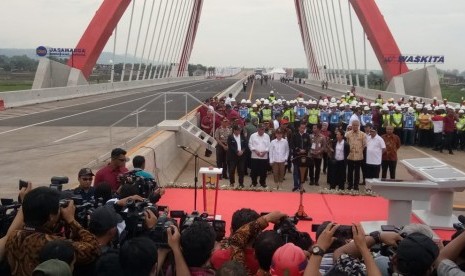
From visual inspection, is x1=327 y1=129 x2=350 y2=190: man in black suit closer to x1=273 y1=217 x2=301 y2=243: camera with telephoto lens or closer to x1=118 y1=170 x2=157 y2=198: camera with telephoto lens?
x1=118 y1=170 x2=157 y2=198: camera with telephoto lens

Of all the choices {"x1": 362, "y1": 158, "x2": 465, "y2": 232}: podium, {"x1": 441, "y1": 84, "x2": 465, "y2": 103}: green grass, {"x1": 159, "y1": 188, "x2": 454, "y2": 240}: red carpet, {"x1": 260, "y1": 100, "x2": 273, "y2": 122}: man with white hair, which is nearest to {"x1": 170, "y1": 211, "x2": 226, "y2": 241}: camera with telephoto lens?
{"x1": 362, "y1": 158, "x2": 465, "y2": 232}: podium

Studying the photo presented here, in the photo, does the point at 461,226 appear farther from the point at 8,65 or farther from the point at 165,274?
the point at 8,65

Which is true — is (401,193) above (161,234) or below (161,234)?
below

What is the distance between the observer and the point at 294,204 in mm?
10422

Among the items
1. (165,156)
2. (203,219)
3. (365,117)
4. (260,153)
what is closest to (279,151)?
(260,153)

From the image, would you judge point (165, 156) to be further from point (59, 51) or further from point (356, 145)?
point (59, 51)

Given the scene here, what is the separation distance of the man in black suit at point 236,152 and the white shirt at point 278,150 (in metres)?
0.74

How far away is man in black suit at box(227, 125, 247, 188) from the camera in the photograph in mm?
12398

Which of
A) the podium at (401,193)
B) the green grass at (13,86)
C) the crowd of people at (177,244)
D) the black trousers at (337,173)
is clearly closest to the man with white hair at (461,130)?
the black trousers at (337,173)

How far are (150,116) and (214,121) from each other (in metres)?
9.61

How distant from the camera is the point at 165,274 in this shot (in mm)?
3836

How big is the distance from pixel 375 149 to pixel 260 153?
2620 millimetres

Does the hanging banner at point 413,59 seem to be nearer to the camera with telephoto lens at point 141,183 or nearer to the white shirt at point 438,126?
the white shirt at point 438,126

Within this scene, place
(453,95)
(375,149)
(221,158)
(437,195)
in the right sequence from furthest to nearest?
(453,95), (221,158), (375,149), (437,195)
